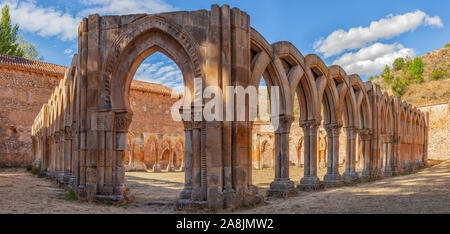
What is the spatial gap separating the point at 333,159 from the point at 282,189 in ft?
13.9

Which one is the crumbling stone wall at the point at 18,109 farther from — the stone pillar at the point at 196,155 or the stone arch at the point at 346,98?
the stone pillar at the point at 196,155

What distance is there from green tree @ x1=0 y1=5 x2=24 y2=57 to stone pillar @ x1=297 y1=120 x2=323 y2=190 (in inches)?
1595

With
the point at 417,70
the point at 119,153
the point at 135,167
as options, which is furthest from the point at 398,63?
the point at 119,153

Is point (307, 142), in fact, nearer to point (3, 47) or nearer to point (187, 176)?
point (187, 176)

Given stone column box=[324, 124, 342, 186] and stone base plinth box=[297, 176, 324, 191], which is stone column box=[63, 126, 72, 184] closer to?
stone base plinth box=[297, 176, 324, 191]

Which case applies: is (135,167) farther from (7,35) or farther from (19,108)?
(7,35)

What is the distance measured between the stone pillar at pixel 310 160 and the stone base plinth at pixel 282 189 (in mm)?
1659

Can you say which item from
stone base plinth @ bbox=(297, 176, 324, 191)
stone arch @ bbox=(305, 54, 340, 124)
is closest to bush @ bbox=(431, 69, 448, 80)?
stone arch @ bbox=(305, 54, 340, 124)

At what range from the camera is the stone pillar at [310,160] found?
12047 mm

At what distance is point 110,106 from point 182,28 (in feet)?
9.07

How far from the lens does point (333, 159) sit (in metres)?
13.8

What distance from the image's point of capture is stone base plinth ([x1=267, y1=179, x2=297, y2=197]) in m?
10.3

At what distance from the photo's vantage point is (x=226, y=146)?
8.20 meters
